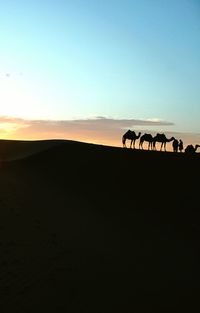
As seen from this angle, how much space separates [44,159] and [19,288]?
14.3 metres

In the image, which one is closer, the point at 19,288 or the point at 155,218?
the point at 19,288

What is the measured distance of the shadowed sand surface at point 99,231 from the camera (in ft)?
44.6

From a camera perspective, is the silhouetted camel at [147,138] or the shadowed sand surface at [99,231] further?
the silhouetted camel at [147,138]

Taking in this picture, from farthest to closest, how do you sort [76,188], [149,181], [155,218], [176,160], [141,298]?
1. [176,160]
2. [149,181]
3. [76,188]
4. [155,218]
5. [141,298]

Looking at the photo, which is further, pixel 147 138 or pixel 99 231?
pixel 147 138

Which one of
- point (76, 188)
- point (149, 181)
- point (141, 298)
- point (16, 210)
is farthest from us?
point (149, 181)

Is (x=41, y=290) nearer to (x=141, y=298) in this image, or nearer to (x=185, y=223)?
(x=141, y=298)

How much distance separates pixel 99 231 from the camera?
18.4 meters

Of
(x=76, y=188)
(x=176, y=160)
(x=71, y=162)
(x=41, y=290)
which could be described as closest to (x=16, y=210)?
(x=41, y=290)

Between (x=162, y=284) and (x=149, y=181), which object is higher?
(x=149, y=181)

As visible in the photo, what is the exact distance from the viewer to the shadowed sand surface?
13.6 metres

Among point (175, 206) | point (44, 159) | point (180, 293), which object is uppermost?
point (44, 159)

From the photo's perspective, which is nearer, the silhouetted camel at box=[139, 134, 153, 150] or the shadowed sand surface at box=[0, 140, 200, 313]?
the shadowed sand surface at box=[0, 140, 200, 313]

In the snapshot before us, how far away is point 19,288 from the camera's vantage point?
1298cm
